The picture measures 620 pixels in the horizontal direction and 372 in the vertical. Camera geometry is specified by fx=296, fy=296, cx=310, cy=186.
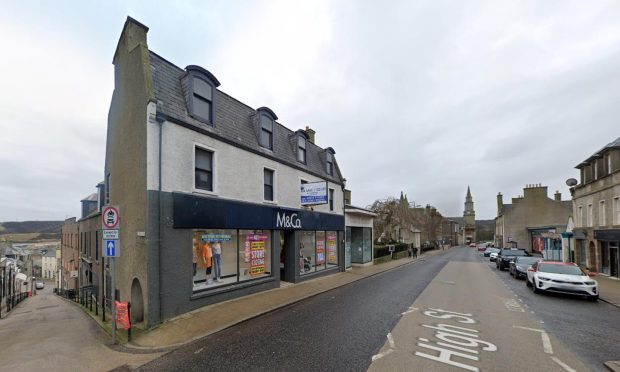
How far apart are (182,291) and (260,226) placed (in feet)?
14.0

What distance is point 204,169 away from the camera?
420 inches

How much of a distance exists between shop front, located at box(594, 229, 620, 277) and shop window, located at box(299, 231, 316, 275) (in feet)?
57.1

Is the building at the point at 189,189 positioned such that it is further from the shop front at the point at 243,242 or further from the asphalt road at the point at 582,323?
the asphalt road at the point at 582,323

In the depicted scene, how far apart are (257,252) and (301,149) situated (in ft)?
23.3

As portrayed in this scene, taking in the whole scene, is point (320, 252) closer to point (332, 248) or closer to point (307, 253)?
point (307, 253)

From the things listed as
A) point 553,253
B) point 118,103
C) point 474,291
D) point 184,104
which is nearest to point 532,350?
point 474,291

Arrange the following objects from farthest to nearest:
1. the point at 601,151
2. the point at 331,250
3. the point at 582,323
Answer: the point at 331,250 < the point at 601,151 < the point at 582,323

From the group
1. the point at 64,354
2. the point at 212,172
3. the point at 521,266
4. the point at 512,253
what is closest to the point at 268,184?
the point at 212,172

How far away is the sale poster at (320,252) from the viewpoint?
1811 cm

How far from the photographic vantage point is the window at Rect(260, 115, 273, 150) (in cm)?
1408

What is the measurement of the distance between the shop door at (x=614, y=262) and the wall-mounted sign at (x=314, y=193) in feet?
60.6

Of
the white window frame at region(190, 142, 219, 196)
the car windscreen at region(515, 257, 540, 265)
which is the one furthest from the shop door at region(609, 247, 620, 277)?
the white window frame at region(190, 142, 219, 196)

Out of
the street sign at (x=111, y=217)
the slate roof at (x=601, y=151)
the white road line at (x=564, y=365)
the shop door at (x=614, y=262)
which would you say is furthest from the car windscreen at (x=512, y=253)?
the street sign at (x=111, y=217)

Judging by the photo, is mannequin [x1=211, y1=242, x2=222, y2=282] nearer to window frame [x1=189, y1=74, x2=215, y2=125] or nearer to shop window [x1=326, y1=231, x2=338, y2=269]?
window frame [x1=189, y1=74, x2=215, y2=125]
